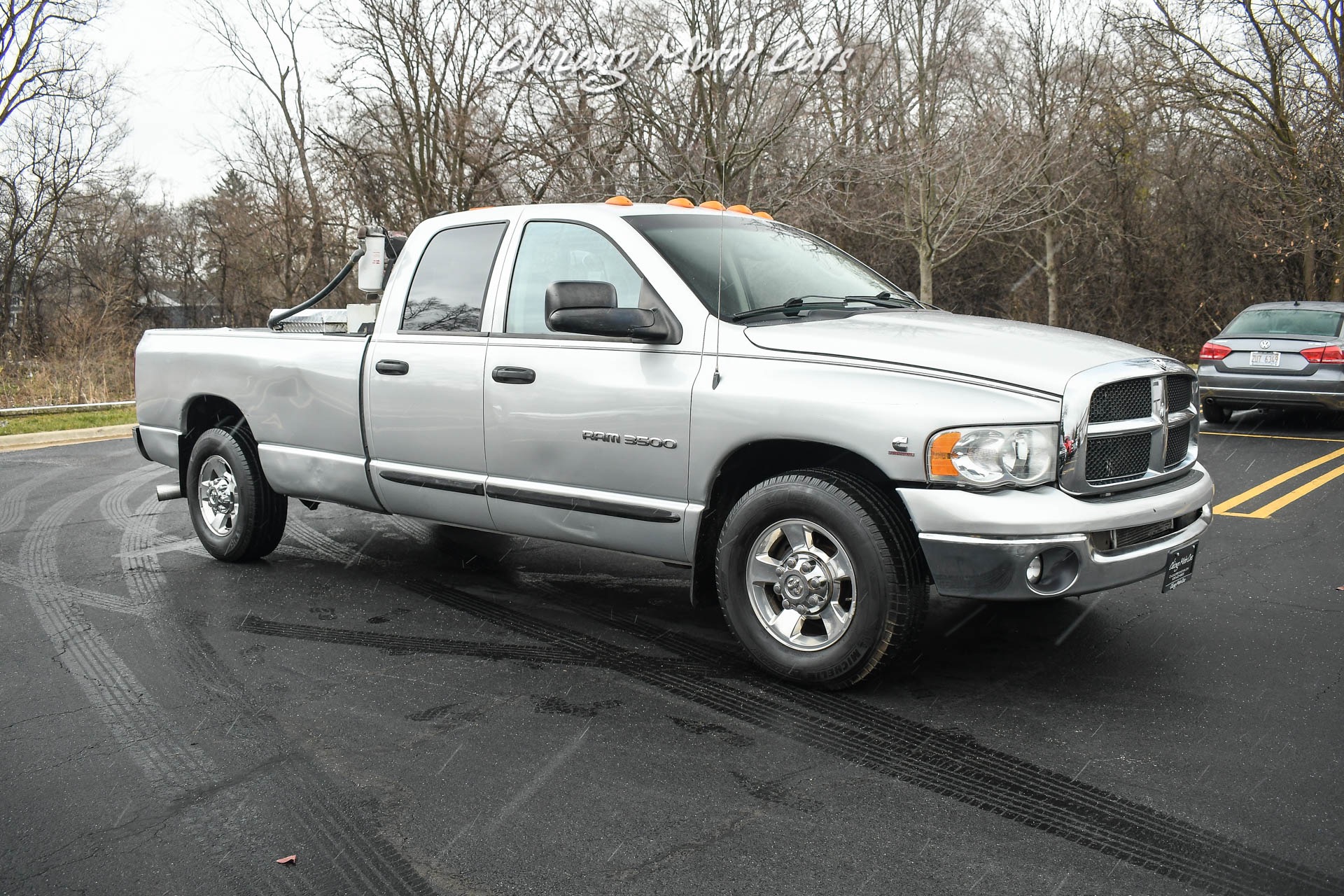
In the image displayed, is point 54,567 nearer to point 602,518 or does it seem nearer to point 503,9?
point 602,518

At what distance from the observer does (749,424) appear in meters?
4.30

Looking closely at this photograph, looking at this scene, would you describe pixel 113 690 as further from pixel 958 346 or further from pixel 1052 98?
pixel 1052 98

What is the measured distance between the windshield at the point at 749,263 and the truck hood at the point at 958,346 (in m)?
0.31

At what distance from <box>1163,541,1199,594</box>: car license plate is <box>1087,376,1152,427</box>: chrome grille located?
56cm

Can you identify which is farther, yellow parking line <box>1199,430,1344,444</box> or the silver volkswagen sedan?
the silver volkswagen sedan

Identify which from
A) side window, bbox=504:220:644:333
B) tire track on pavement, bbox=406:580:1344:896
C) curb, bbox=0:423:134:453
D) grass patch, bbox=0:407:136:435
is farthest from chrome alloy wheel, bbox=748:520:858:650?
grass patch, bbox=0:407:136:435

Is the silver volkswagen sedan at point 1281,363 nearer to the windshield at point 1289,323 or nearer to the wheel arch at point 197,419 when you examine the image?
the windshield at point 1289,323

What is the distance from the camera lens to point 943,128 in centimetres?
2239

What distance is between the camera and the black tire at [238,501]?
6445mm

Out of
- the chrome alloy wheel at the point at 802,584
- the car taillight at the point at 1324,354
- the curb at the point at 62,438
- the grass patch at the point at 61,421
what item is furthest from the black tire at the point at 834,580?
the grass patch at the point at 61,421

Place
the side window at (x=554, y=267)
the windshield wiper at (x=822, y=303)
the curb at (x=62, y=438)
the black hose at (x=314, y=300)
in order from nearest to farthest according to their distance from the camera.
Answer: the windshield wiper at (x=822, y=303) → the side window at (x=554, y=267) → the black hose at (x=314, y=300) → the curb at (x=62, y=438)

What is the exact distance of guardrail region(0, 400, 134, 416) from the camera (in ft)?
52.6

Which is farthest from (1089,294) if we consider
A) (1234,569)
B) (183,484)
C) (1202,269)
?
(183,484)

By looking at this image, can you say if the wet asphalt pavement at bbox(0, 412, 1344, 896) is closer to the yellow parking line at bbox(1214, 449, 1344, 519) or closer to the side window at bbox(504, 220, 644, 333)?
the side window at bbox(504, 220, 644, 333)
